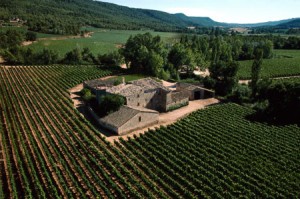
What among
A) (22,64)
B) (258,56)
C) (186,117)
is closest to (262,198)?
(186,117)

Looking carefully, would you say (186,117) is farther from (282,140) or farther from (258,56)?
(258,56)

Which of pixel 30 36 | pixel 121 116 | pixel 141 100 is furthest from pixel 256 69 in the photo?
pixel 30 36

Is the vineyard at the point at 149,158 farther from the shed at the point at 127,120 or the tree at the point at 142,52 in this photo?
the tree at the point at 142,52

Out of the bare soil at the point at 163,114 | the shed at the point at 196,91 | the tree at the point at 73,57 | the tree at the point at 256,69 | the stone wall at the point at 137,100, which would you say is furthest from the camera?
the tree at the point at 73,57

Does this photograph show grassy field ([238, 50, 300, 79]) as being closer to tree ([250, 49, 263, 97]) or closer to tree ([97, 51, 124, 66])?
tree ([250, 49, 263, 97])

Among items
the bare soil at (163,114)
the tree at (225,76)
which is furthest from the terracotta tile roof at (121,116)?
the tree at (225,76)
